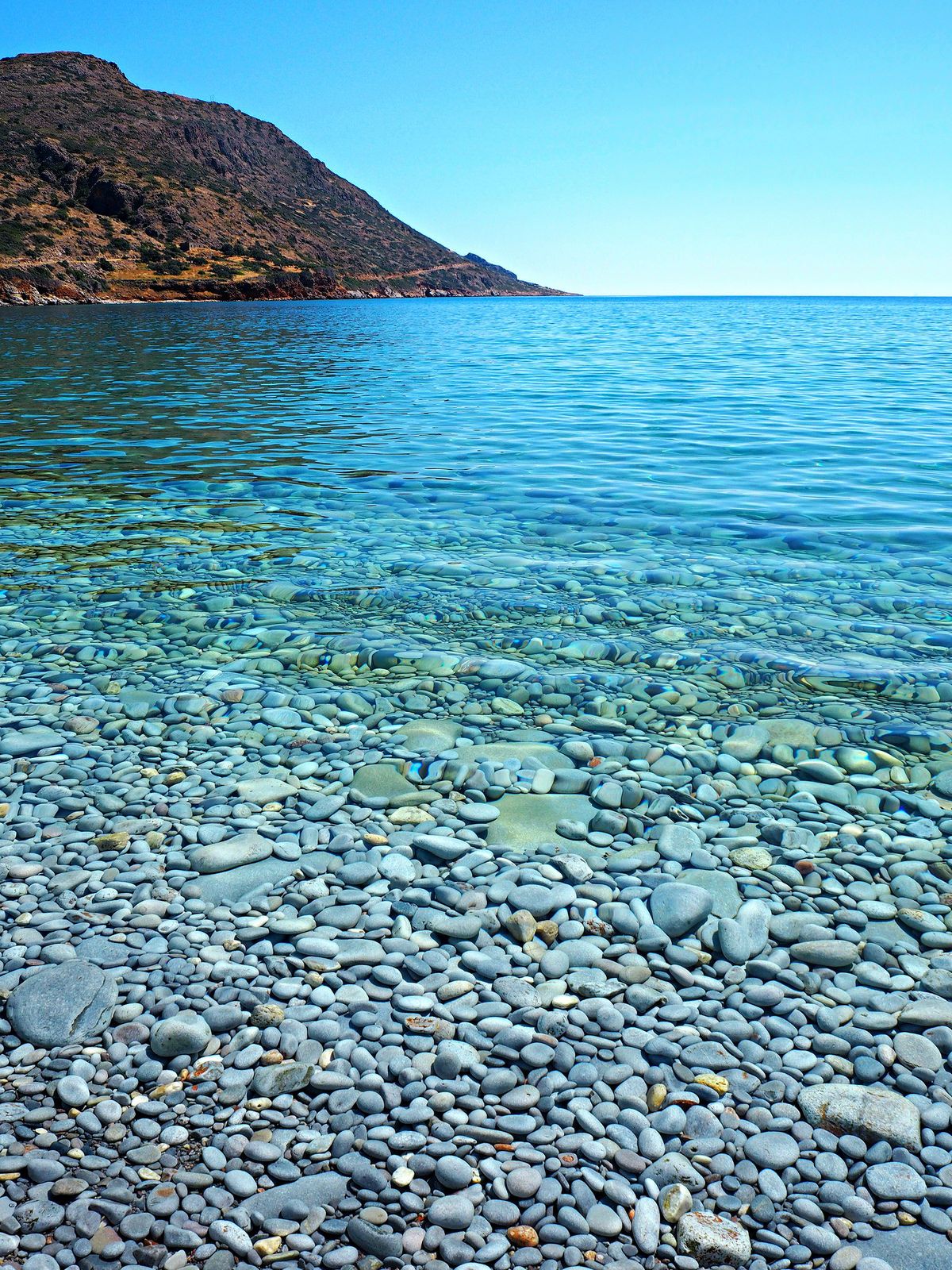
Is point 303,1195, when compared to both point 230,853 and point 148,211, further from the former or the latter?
point 148,211

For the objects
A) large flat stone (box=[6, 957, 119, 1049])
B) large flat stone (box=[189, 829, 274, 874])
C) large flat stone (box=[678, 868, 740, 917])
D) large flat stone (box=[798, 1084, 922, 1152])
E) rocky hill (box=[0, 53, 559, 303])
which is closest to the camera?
large flat stone (box=[798, 1084, 922, 1152])

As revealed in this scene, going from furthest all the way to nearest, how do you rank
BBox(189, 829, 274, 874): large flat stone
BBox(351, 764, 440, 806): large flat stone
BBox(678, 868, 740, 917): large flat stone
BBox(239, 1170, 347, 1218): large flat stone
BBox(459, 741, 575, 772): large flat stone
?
1. BBox(459, 741, 575, 772): large flat stone
2. BBox(351, 764, 440, 806): large flat stone
3. BBox(189, 829, 274, 874): large flat stone
4. BBox(678, 868, 740, 917): large flat stone
5. BBox(239, 1170, 347, 1218): large flat stone

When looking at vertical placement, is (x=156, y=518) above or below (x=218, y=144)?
below

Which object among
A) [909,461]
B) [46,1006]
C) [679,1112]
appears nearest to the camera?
[679,1112]

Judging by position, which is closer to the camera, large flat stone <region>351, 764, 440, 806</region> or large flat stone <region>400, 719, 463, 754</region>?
large flat stone <region>351, 764, 440, 806</region>

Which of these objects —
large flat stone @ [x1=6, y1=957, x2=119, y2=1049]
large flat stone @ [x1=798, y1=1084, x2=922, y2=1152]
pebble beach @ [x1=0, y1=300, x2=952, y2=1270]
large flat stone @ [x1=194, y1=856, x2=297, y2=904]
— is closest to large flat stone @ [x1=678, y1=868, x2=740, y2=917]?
pebble beach @ [x1=0, y1=300, x2=952, y2=1270]

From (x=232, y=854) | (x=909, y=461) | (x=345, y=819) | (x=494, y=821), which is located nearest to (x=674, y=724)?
(x=494, y=821)

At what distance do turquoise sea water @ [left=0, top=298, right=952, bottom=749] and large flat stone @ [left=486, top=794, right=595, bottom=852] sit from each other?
0.87 meters

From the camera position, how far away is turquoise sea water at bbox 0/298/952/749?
5949 millimetres

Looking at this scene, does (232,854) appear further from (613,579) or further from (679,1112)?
(613,579)

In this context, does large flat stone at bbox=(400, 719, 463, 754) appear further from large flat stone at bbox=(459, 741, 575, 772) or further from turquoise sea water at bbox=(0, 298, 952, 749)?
turquoise sea water at bbox=(0, 298, 952, 749)

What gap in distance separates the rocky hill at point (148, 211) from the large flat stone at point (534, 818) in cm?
7576

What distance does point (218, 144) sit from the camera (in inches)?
6334

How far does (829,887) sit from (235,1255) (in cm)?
264
